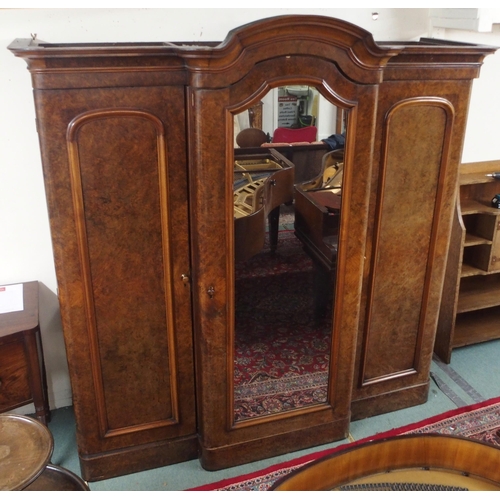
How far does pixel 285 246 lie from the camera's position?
2.06m

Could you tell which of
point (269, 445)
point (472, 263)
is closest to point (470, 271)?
point (472, 263)

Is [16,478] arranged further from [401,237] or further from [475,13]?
[475,13]

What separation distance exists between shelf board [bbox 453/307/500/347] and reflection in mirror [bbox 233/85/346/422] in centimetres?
113

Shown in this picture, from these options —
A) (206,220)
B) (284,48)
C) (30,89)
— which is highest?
(284,48)

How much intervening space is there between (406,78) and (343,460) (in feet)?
4.56

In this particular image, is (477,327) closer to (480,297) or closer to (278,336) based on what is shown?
(480,297)

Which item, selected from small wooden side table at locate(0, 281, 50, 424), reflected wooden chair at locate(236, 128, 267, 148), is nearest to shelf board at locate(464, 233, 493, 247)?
reflected wooden chair at locate(236, 128, 267, 148)

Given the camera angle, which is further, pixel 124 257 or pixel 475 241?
pixel 475 241

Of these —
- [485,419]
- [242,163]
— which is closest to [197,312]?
[242,163]

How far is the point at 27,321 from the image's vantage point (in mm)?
2094

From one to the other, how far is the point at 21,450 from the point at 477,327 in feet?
8.12

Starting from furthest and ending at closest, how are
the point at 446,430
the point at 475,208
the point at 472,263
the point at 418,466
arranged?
the point at 472,263 < the point at 475,208 < the point at 446,430 < the point at 418,466

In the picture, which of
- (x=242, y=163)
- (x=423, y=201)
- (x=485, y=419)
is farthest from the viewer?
(x=485, y=419)

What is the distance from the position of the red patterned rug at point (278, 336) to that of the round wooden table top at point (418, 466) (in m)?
0.89
